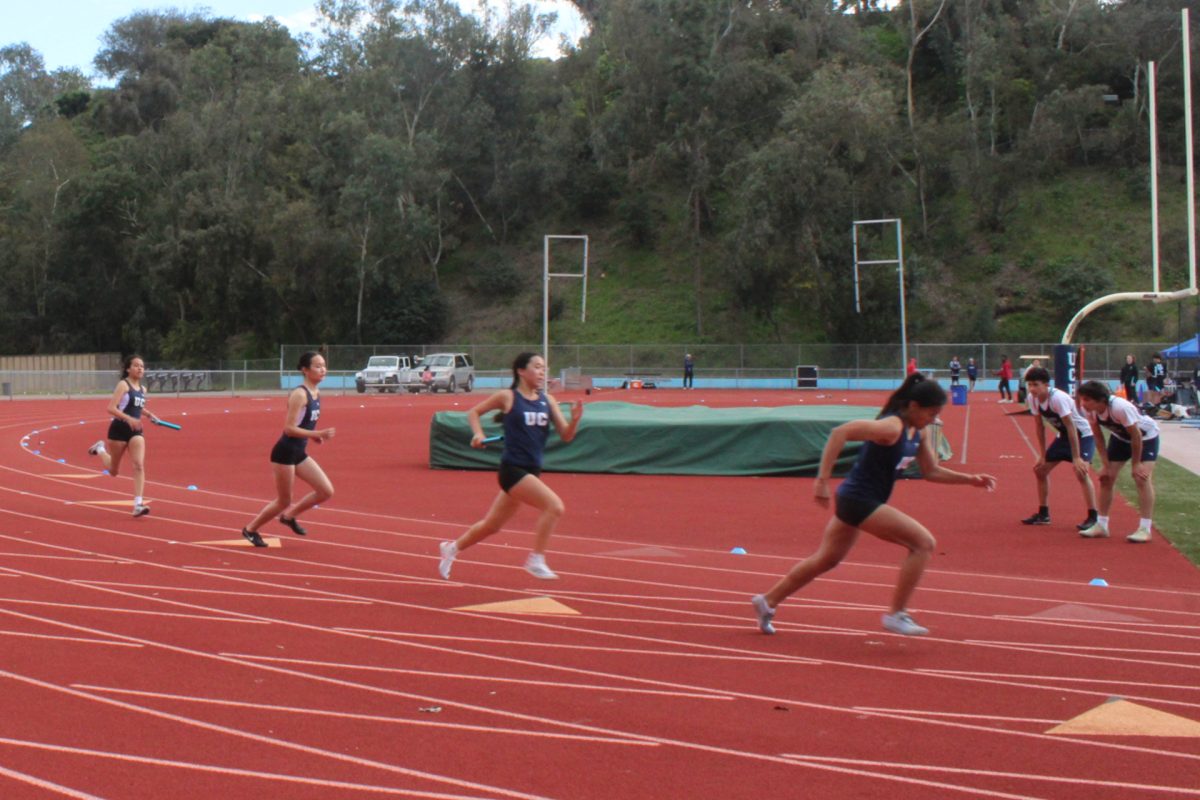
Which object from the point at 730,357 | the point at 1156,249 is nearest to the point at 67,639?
the point at 1156,249

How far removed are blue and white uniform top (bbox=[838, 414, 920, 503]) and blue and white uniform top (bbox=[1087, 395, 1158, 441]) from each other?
5110 mm

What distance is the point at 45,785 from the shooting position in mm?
5062

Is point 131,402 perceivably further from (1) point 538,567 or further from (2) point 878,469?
(2) point 878,469

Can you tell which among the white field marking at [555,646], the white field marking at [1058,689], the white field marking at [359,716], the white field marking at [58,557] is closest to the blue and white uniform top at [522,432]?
the white field marking at [555,646]

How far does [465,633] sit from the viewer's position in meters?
7.99

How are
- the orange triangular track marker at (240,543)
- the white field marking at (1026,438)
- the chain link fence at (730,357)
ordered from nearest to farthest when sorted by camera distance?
the orange triangular track marker at (240,543) → the white field marking at (1026,438) → the chain link fence at (730,357)

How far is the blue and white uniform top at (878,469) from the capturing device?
7.30m

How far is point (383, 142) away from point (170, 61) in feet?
87.0

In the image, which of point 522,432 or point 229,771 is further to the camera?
Answer: point 522,432

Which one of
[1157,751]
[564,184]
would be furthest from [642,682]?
[564,184]

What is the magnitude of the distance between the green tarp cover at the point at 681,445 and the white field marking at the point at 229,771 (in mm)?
13409

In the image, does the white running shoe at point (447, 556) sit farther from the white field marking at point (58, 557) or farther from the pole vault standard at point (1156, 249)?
the pole vault standard at point (1156, 249)

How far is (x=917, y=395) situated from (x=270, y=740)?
398cm

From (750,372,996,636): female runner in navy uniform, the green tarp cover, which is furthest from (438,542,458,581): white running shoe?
the green tarp cover
